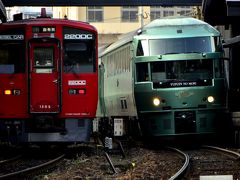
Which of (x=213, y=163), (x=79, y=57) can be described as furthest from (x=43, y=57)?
(x=213, y=163)

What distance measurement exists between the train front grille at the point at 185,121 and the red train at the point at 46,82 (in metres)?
3.05

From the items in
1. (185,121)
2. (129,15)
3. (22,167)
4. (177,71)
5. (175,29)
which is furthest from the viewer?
(129,15)

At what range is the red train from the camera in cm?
1550

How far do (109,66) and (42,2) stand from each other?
138 inches

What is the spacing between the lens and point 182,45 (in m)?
18.1

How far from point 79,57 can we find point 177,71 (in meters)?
3.37

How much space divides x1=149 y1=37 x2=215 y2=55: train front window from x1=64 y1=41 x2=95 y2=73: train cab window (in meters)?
2.79

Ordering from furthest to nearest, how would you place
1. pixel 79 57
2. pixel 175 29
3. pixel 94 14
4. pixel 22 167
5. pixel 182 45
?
pixel 94 14 < pixel 175 29 < pixel 182 45 < pixel 79 57 < pixel 22 167

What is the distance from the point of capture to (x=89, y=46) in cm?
1588

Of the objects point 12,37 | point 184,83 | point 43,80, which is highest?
point 12,37

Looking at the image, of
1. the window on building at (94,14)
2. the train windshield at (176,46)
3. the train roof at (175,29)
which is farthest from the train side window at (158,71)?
the window on building at (94,14)

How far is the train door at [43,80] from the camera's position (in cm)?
1550

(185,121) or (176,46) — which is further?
(176,46)

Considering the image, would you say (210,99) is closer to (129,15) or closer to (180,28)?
(180,28)
